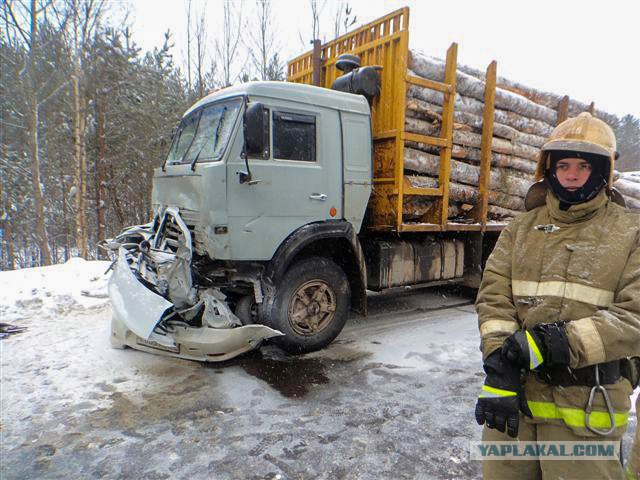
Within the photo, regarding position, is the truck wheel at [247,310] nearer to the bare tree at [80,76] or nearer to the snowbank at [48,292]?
the snowbank at [48,292]

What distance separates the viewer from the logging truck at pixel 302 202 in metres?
3.68

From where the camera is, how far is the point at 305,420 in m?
2.96

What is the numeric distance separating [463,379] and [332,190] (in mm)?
2258

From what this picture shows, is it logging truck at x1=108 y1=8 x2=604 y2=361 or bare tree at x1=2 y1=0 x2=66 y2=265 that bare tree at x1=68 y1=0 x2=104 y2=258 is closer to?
bare tree at x1=2 y1=0 x2=66 y2=265

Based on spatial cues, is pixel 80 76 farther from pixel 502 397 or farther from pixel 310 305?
pixel 502 397

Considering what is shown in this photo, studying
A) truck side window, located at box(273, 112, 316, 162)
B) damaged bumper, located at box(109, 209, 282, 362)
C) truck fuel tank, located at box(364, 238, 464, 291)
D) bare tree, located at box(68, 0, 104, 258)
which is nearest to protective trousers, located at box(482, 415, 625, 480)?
damaged bumper, located at box(109, 209, 282, 362)

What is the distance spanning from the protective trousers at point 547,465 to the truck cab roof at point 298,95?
340cm

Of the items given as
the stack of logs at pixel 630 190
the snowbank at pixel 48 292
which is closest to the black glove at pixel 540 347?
the stack of logs at pixel 630 190

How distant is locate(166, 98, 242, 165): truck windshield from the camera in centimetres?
384

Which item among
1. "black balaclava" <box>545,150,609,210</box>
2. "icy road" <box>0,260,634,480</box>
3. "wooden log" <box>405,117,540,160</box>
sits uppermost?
"wooden log" <box>405,117,540,160</box>

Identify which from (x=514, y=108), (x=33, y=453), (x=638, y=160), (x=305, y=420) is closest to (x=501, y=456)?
(x=305, y=420)

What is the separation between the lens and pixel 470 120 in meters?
5.45

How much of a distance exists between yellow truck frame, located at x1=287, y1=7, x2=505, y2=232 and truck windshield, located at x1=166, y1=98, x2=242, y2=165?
1.85m

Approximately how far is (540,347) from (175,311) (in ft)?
10.2
